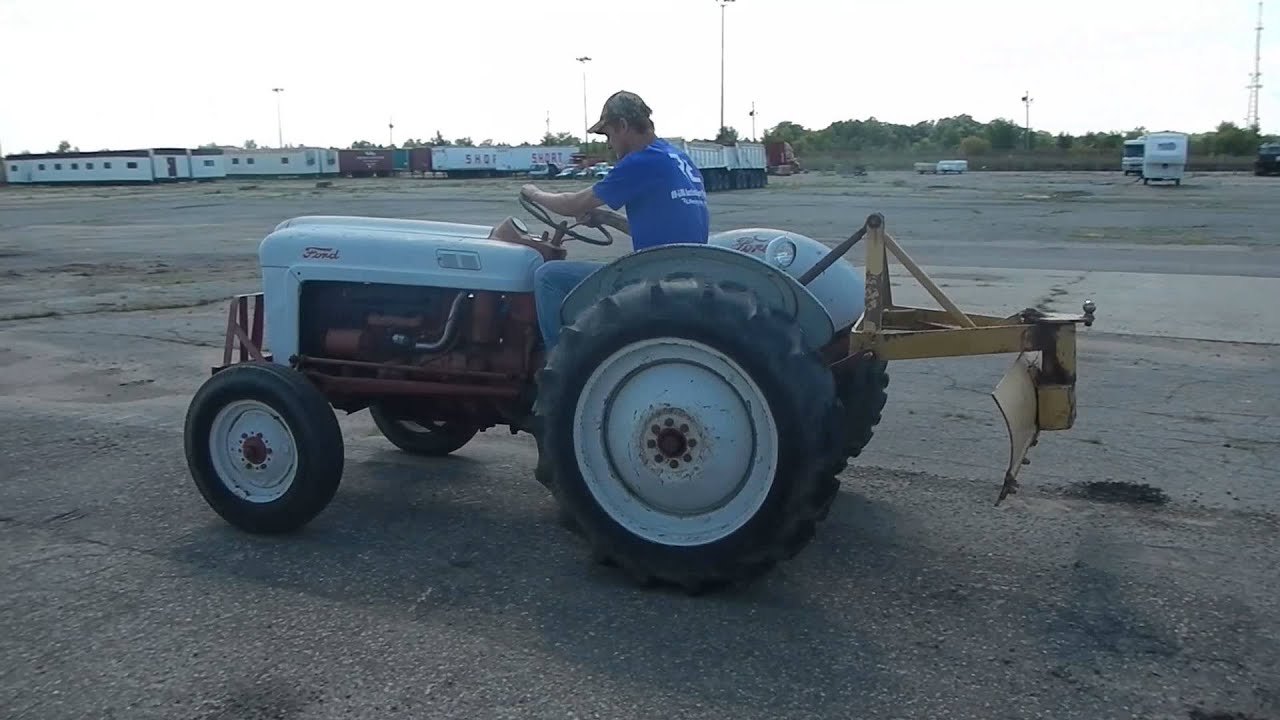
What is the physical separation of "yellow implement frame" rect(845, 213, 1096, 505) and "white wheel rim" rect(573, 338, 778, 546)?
67cm

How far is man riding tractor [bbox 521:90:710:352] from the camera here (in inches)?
190

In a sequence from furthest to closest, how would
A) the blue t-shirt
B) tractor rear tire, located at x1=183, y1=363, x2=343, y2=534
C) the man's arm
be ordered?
tractor rear tire, located at x1=183, y1=363, x2=343, y2=534
the man's arm
the blue t-shirt

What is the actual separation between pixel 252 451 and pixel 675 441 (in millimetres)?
2064

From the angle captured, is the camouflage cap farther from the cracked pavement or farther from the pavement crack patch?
the pavement crack patch

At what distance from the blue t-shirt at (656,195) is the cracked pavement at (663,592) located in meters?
1.41

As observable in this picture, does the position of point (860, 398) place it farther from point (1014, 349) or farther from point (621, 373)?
point (621, 373)

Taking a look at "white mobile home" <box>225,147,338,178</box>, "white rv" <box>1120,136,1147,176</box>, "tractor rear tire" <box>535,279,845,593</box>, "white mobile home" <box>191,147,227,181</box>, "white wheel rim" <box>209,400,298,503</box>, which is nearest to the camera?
"tractor rear tire" <box>535,279,845,593</box>

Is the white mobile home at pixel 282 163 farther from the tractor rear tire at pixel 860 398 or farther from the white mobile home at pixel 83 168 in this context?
the tractor rear tire at pixel 860 398

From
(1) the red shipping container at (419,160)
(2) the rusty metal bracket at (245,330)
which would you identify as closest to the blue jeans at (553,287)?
(2) the rusty metal bracket at (245,330)

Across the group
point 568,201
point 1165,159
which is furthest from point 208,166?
point 568,201

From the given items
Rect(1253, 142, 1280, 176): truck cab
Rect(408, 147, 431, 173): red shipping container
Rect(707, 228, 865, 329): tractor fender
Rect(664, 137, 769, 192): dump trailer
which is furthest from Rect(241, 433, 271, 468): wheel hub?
Rect(408, 147, 431, 173): red shipping container

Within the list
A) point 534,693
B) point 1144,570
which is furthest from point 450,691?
point 1144,570

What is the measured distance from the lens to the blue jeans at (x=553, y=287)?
5.00m

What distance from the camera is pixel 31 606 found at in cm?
446
